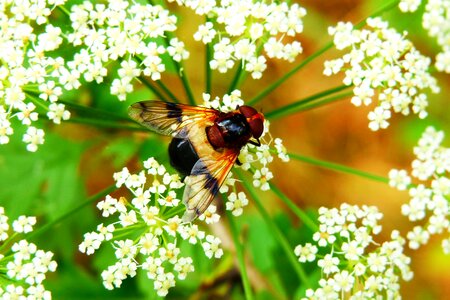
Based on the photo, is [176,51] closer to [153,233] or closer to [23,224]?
[153,233]

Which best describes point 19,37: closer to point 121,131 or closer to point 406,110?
point 121,131

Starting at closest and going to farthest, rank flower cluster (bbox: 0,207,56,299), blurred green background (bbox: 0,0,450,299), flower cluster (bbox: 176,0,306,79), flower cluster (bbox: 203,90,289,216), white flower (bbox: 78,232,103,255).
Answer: flower cluster (bbox: 0,207,56,299) < white flower (bbox: 78,232,103,255) < flower cluster (bbox: 203,90,289,216) < flower cluster (bbox: 176,0,306,79) < blurred green background (bbox: 0,0,450,299)

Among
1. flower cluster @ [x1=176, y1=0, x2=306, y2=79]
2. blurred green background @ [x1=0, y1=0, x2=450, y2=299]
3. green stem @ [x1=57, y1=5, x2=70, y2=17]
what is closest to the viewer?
flower cluster @ [x1=176, y1=0, x2=306, y2=79]

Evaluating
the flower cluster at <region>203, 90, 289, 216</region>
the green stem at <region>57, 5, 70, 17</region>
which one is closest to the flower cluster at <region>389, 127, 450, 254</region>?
the flower cluster at <region>203, 90, 289, 216</region>

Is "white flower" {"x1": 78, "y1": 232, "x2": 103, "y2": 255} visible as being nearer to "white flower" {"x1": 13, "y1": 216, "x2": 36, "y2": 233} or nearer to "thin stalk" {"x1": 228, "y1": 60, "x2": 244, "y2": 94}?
"white flower" {"x1": 13, "y1": 216, "x2": 36, "y2": 233}

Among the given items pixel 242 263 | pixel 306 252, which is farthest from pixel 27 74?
pixel 306 252

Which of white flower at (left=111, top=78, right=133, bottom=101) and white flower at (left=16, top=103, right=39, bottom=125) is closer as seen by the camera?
white flower at (left=16, top=103, right=39, bottom=125)

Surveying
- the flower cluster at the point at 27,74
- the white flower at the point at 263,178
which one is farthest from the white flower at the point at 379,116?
the flower cluster at the point at 27,74

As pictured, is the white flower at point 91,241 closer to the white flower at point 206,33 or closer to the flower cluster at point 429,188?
the white flower at point 206,33
